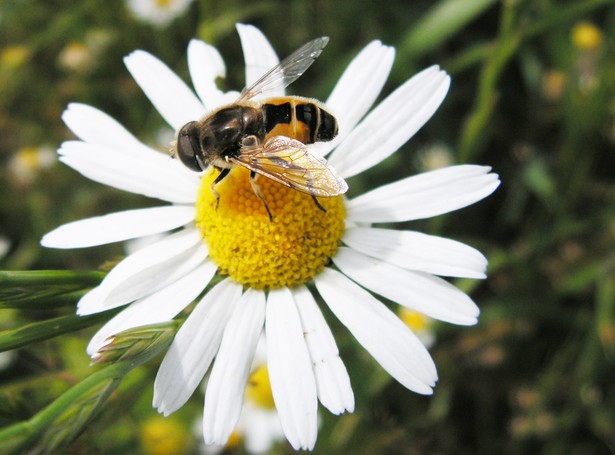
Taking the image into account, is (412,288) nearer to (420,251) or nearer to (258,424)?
(420,251)

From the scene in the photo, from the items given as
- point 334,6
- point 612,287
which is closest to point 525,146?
point 612,287

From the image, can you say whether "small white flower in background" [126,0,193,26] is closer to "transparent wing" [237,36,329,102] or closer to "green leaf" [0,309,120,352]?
"transparent wing" [237,36,329,102]

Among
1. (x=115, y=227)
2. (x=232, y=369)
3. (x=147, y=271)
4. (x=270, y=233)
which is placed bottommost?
(x=232, y=369)

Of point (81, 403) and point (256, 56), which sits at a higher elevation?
point (256, 56)

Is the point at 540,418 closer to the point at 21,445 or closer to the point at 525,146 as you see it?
the point at 525,146

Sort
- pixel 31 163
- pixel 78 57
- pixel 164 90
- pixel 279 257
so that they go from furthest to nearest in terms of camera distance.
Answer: pixel 31 163 < pixel 78 57 < pixel 164 90 < pixel 279 257

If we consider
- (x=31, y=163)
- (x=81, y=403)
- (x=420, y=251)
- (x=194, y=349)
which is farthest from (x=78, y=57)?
(x=81, y=403)

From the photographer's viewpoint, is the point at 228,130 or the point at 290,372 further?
the point at 228,130

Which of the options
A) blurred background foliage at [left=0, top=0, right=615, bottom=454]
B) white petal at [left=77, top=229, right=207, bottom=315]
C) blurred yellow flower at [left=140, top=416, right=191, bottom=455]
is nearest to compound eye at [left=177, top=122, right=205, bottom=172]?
white petal at [left=77, top=229, right=207, bottom=315]
